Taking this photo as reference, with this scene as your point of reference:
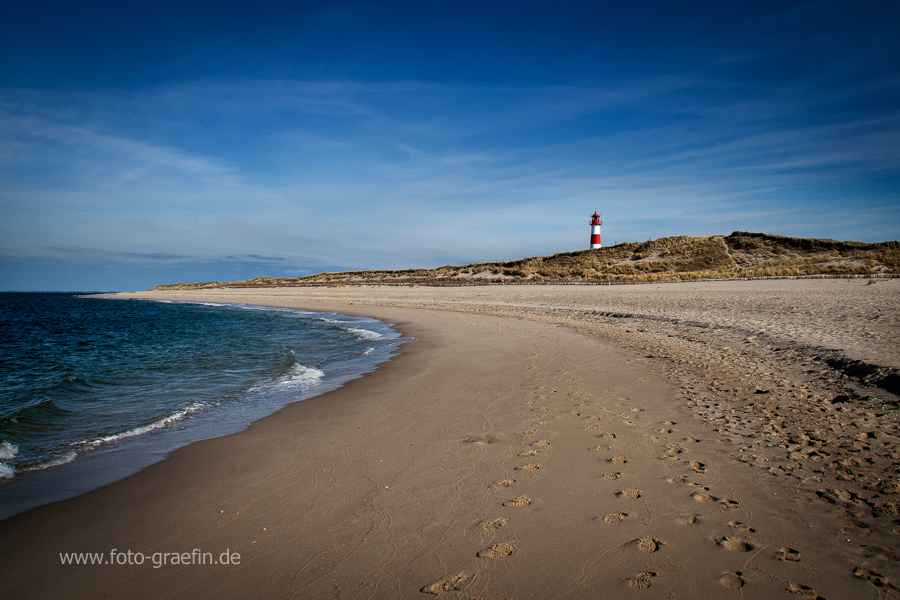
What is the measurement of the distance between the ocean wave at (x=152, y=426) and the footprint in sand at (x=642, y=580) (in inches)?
275

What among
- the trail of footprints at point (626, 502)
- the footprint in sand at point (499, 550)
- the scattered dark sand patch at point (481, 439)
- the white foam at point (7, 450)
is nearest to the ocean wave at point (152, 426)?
the white foam at point (7, 450)

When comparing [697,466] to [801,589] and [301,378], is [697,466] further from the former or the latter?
[301,378]

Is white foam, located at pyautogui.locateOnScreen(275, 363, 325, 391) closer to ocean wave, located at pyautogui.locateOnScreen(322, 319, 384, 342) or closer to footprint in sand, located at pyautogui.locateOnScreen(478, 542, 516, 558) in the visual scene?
ocean wave, located at pyautogui.locateOnScreen(322, 319, 384, 342)

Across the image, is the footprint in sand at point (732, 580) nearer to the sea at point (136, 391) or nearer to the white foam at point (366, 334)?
the sea at point (136, 391)

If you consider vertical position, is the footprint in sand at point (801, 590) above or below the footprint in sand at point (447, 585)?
above

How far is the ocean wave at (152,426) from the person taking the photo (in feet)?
20.1

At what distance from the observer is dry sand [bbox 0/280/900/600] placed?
2.83 meters

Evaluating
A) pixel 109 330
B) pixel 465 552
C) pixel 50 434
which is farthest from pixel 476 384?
pixel 109 330

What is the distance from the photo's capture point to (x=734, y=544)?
3.02 meters

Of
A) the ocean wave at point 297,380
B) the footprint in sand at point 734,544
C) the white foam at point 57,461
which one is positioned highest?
the footprint in sand at point 734,544

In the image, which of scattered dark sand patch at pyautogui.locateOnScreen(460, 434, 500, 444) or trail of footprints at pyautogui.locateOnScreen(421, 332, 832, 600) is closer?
trail of footprints at pyautogui.locateOnScreen(421, 332, 832, 600)

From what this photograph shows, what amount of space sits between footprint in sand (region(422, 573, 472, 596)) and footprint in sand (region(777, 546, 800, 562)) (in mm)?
2128
